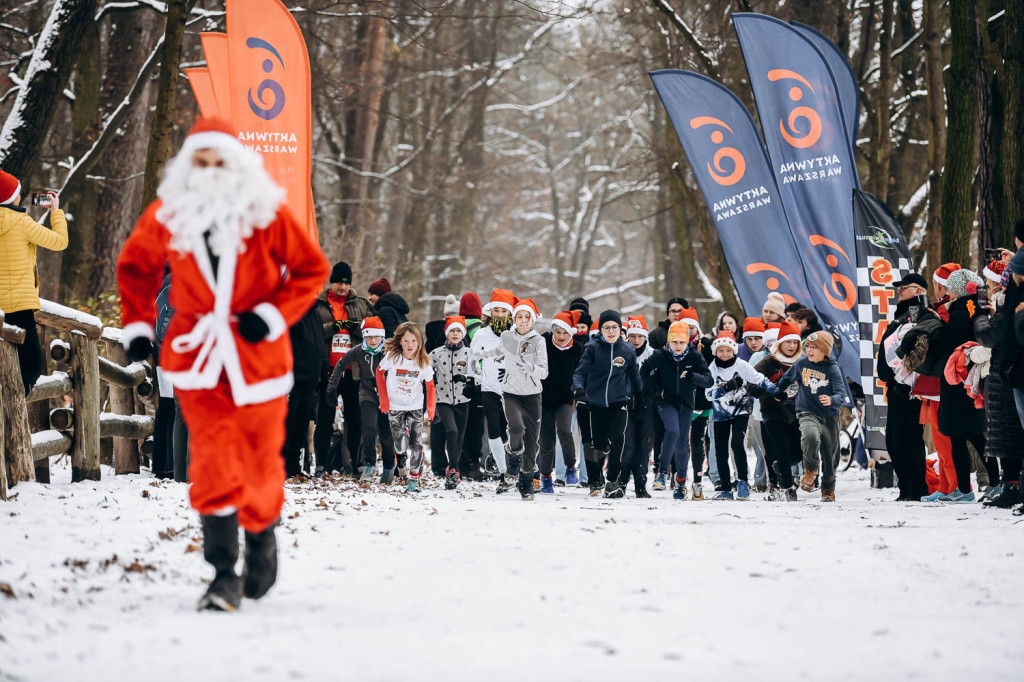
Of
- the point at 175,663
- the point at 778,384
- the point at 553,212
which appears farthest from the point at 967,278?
the point at 553,212

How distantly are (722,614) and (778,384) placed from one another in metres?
6.53

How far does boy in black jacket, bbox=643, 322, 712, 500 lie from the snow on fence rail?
4788mm

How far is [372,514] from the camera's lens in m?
8.52

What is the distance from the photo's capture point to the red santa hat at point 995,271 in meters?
10.2

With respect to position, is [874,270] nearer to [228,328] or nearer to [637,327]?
[637,327]

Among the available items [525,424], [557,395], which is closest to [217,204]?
[525,424]

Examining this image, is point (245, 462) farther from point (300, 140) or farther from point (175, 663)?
point (300, 140)

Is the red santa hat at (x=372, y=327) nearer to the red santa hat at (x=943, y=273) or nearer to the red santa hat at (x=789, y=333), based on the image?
the red santa hat at (x=789, y=333)

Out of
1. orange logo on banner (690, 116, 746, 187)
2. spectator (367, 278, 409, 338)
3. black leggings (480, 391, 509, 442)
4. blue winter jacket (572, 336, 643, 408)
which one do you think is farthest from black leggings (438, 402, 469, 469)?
orange logo on banner (690, 116, 746, 187)

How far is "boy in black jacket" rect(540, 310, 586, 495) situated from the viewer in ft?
41.2

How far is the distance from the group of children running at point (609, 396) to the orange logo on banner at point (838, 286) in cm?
154

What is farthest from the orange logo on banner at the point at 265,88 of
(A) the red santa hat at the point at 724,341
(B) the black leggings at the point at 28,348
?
(A) the red santa hat at the point at 724,341

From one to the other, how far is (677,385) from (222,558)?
7.27 meters

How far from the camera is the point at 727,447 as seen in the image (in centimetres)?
1260
